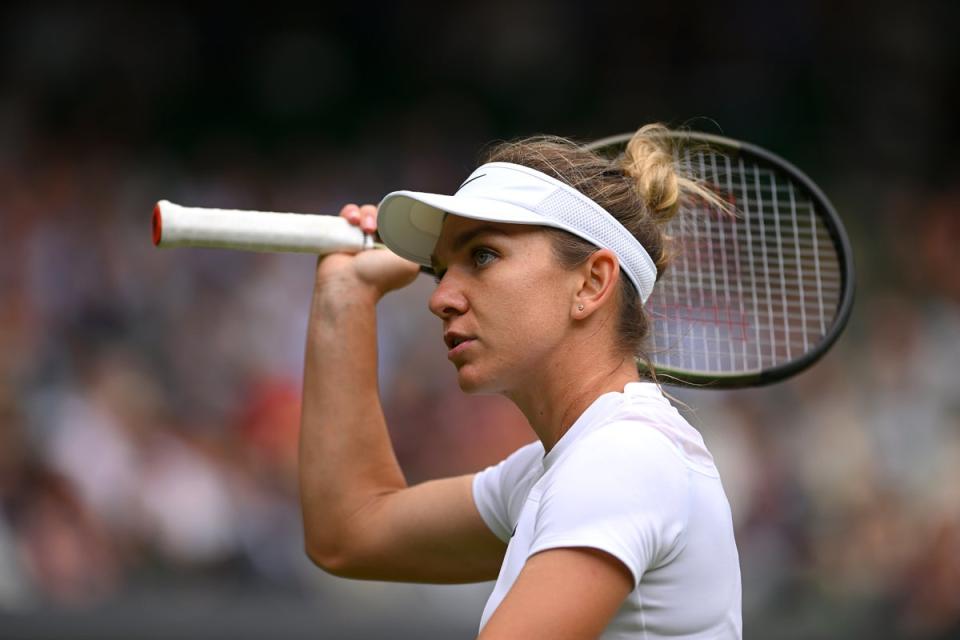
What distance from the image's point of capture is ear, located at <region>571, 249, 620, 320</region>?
251 centimetres

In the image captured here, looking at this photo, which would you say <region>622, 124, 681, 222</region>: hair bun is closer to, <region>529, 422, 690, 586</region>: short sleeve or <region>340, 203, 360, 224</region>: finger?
<region>529, 422, 690, 586</region>: short sleeve

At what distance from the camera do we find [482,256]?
8.36 ft

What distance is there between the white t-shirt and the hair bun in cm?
38

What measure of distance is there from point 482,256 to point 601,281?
0.21 m

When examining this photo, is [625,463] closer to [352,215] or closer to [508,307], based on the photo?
[508,307]

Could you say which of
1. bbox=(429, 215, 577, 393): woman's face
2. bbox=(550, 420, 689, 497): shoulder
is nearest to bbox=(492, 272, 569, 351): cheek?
bbox=(429, 215, 577, 393): woman's face

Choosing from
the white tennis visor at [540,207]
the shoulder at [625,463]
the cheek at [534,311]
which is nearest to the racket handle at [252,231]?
the white tennis visor at [540,207]


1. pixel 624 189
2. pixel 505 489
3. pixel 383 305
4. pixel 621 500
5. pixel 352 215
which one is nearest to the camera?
pixel 621 500

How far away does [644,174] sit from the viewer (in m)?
2.69

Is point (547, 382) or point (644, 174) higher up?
point (644, 174)

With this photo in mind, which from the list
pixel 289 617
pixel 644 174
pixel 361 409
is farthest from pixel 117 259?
pixel 644 174

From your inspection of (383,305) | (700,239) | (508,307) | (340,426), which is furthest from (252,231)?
(383,305)

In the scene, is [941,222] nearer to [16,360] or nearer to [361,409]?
[16,360]

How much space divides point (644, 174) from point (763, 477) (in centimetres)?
461
